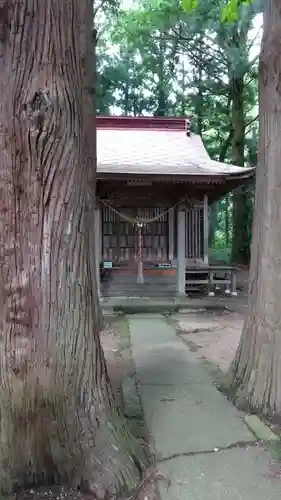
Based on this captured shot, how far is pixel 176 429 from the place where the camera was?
12.9ft

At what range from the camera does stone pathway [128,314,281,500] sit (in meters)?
2.96

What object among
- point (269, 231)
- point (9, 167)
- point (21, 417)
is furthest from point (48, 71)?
point (269, 231)

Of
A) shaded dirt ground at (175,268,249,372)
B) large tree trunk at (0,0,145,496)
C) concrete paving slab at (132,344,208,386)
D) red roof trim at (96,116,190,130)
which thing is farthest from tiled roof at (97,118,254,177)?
large tree trunk at (0,0,145,496)

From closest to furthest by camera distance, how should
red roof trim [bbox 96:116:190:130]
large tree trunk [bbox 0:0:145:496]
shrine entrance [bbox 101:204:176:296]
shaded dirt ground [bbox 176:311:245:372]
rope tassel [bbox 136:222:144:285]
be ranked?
large tree trunk [bbox 0:0:145:496]
shaded dirt ground [bbox 176:311:245:372]
rope tassel [bbox 136:222:144:285]
shrine entrance [bbox 101:204:176:296]
red roof trim [bbox 96:116:190:130]

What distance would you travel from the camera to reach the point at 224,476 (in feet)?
10.1

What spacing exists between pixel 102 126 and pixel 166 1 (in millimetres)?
6982

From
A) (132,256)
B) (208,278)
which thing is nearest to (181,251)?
(208,278)

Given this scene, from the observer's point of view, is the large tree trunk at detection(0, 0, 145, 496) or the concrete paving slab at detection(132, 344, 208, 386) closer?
the large tree trunk at detection(0, 0, 145, 496)

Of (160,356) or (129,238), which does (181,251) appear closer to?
(129,238)

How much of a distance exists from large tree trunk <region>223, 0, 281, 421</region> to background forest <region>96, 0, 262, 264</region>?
11767 mm

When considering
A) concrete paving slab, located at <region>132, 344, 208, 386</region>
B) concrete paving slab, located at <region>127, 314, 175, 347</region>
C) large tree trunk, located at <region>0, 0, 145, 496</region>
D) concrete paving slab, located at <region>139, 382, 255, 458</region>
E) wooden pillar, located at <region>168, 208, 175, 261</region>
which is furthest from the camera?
wooden pillar, located at <region>168, 208, 175, 261</region>

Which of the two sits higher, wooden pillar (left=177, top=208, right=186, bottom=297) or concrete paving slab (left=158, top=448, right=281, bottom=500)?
wooden pillar (left=177, top=208, right=186, bottom=297)

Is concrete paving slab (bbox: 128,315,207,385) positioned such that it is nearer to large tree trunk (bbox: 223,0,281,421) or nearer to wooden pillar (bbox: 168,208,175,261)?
large tree trunk (bbox: 223,0,281,421)

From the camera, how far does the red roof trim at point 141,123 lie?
1677cm
